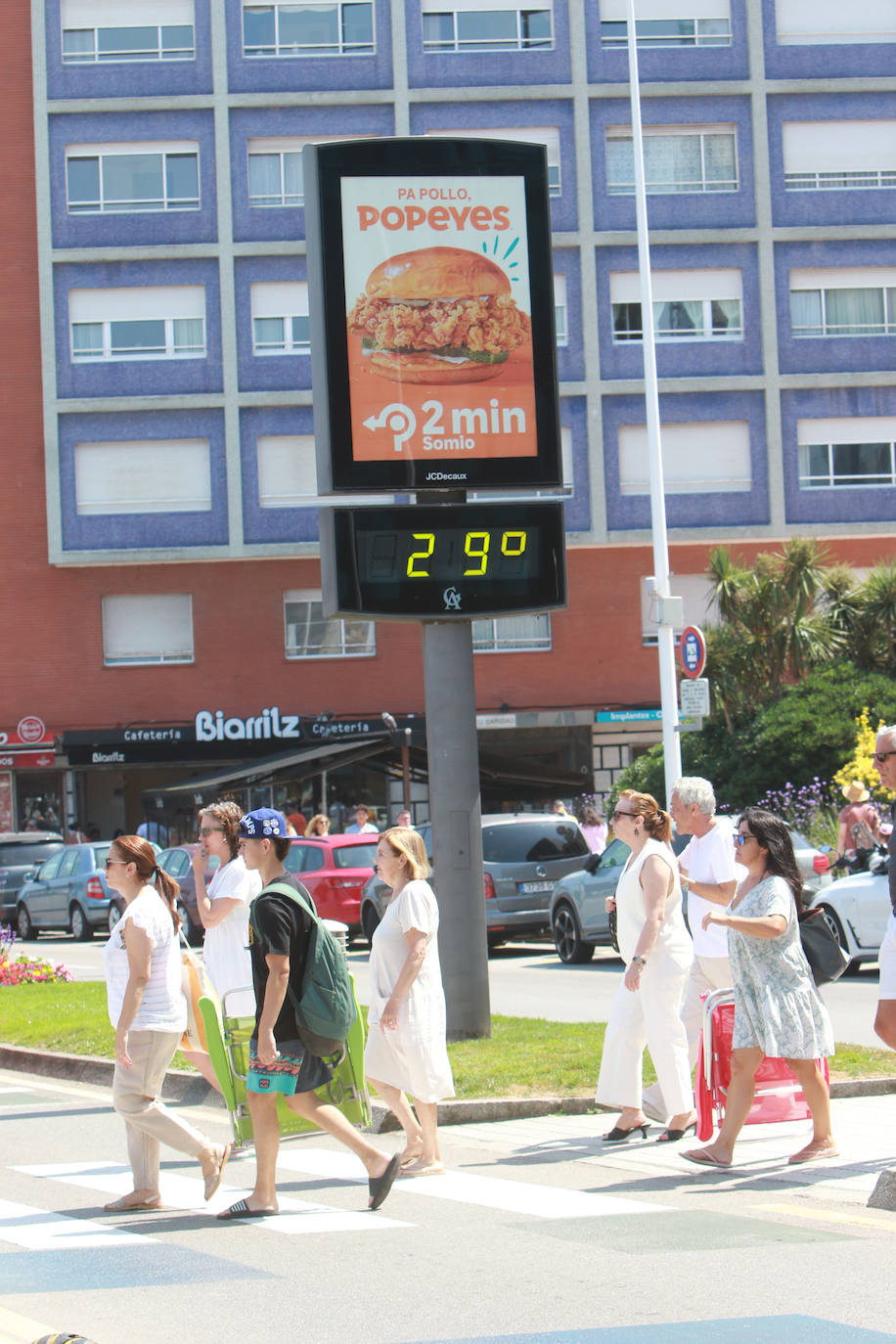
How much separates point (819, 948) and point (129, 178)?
3540 cm

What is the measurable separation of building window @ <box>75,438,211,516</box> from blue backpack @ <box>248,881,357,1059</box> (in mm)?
33364

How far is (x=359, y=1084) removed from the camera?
829 centimetres

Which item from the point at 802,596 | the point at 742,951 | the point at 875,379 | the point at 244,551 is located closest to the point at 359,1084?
the point at 742,951

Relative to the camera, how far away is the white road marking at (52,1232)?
7243 mm

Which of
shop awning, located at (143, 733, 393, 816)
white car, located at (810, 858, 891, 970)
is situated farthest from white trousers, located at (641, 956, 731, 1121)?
shop awning, located at (143, 733, 393, 816)

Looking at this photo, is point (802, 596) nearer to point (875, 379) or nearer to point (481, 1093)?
point (875, 379)

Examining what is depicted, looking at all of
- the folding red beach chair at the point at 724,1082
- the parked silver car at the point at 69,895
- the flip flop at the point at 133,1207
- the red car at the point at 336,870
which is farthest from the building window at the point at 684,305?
the flip flop at the point at 133,1207

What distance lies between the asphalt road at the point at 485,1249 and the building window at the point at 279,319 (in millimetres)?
32089

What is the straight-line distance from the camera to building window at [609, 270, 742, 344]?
40406mm

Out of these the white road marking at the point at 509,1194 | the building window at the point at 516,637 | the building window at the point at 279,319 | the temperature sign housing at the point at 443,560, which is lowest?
the white road marking at the point at 509,1194

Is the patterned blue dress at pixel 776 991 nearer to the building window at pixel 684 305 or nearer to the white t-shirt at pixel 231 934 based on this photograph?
the white t-shirt at pixel 231 934

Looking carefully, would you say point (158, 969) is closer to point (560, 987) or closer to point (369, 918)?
point (560, 987)

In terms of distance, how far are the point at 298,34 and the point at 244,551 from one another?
11635 mm

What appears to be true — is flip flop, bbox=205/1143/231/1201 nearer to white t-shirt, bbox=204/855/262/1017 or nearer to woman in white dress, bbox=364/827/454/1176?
woman in white dress, bbox=364/827/454/1176
